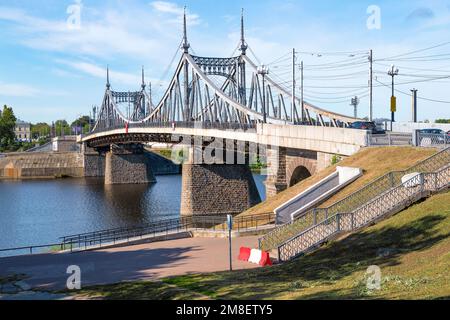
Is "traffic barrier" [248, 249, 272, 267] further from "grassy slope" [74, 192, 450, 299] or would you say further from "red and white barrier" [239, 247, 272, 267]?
"grassy slope" [74, 192, 450, 299]

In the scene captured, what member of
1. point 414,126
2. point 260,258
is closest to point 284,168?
point 414,126

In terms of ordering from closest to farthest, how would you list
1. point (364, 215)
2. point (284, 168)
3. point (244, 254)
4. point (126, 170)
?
point (364, 215)
point (244, 254)
point (284, 168)
point (126, 170)

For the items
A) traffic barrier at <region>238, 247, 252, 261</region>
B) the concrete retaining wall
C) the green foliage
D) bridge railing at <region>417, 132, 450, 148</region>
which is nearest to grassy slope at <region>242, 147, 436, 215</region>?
bridge railing at <region>417, 132, 450, 148</region>

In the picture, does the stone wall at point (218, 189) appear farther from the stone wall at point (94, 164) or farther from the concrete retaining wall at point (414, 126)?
the stone wall at point (94, 164)

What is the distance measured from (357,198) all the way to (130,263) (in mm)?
9225

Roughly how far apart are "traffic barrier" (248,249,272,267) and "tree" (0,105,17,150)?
150m

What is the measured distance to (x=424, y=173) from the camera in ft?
71.9

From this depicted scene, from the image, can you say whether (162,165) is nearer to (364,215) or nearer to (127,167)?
(127,167)

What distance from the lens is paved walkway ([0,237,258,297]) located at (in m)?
20.8

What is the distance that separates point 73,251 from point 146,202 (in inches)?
1854

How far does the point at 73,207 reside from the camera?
7119 cm

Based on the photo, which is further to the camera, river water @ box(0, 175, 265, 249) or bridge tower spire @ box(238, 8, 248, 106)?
bridge tower spire @ box(238, 8, 248, 106)
